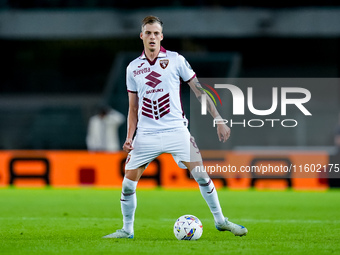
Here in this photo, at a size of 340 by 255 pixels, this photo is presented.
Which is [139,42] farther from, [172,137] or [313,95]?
[172,137]

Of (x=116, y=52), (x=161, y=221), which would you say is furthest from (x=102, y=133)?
(x=116, y=52)

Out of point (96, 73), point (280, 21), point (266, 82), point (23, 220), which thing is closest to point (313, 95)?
point (266, 82)

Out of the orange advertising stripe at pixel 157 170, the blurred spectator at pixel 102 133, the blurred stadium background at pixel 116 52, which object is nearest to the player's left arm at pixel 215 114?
the orange advertising stripe at pixel 157 170

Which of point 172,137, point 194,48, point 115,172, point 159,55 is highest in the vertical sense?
point 194,48

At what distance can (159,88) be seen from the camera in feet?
22.7

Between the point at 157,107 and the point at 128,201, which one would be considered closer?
the point at 157,107

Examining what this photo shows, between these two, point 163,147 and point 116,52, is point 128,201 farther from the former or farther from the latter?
point 116,52

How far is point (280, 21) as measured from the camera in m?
26.7

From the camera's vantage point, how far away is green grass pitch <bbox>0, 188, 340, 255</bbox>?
21.3 feet

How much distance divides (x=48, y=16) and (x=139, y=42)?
501cm

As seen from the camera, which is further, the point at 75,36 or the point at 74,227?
the point at 75,36

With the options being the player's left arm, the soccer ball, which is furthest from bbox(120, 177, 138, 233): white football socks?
the player's left arm

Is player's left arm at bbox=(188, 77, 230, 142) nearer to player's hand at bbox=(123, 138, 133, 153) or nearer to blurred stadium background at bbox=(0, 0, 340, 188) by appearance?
player's hand at bbox=(123, 138, 133, 153)

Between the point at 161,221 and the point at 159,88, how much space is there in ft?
8.86
